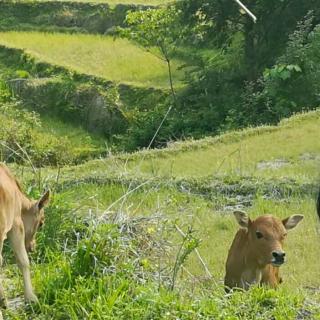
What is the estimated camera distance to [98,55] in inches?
1319

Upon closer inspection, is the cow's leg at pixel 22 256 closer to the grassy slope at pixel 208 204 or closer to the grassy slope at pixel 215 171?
the grassy slope at pixel 208 204

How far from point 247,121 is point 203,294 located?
18406 millimetres

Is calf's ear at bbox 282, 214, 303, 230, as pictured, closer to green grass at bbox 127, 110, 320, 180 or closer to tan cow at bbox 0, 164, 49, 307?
tan cow at bbox 0, 164, 49, 307

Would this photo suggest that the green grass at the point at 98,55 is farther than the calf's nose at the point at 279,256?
Yes

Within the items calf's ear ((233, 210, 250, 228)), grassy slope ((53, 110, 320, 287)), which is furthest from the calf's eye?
grassy slope ((53, 110, 320, 287))

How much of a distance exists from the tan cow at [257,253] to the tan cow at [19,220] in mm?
2017

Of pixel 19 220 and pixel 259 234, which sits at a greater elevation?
pixel 19 220

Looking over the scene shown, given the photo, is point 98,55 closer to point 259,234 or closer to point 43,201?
point 259,234

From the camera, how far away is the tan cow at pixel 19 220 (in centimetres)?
648

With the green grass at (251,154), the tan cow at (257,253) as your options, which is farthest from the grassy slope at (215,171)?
the tan cow at (257,253)

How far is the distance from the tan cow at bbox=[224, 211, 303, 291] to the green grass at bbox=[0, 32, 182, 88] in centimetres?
2173

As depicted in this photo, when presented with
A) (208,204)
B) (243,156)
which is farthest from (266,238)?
(243,156)

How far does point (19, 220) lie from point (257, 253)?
249cm

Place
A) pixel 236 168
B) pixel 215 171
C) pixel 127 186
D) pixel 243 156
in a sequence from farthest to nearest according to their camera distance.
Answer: pixel 243 156 → pixel 236 168 → pixel 215 171 → pixel 127 186
